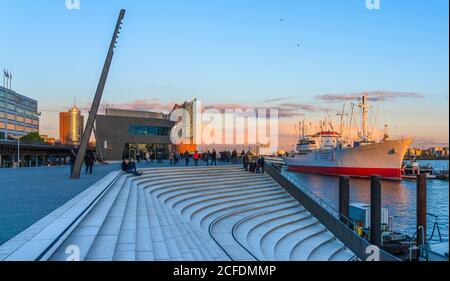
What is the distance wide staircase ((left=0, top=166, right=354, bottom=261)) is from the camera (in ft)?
22.0

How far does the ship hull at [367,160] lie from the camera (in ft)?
202

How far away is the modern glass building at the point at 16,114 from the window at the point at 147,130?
152 ft

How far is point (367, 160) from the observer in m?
63.8

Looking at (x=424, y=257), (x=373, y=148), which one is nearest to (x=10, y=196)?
(x=424, y=257)

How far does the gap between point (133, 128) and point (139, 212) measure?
47422 millimetres

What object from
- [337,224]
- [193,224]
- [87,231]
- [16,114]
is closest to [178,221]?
[193,224]

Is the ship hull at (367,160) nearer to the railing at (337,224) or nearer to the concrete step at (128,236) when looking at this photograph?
the railing at (337,224)

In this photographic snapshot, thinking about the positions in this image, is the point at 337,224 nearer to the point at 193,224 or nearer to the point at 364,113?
the point at 193,224

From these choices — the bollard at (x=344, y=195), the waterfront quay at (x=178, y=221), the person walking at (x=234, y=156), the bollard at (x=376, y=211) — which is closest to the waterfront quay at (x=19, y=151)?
the person walking at (x=234, y=156)

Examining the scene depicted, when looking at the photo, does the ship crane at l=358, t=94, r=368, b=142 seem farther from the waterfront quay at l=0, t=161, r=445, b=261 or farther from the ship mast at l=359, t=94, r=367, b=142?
the waterfront quay at l=0, t=161, r=445, b=261

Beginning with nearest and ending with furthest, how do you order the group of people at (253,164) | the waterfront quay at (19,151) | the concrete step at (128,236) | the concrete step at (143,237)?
1. the concrete step at (128,236)
2. the concrete step at (143,237)
3. the group of people at (253,164)
4. the waterfront quay at (19,151)

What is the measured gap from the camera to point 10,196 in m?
12.1
